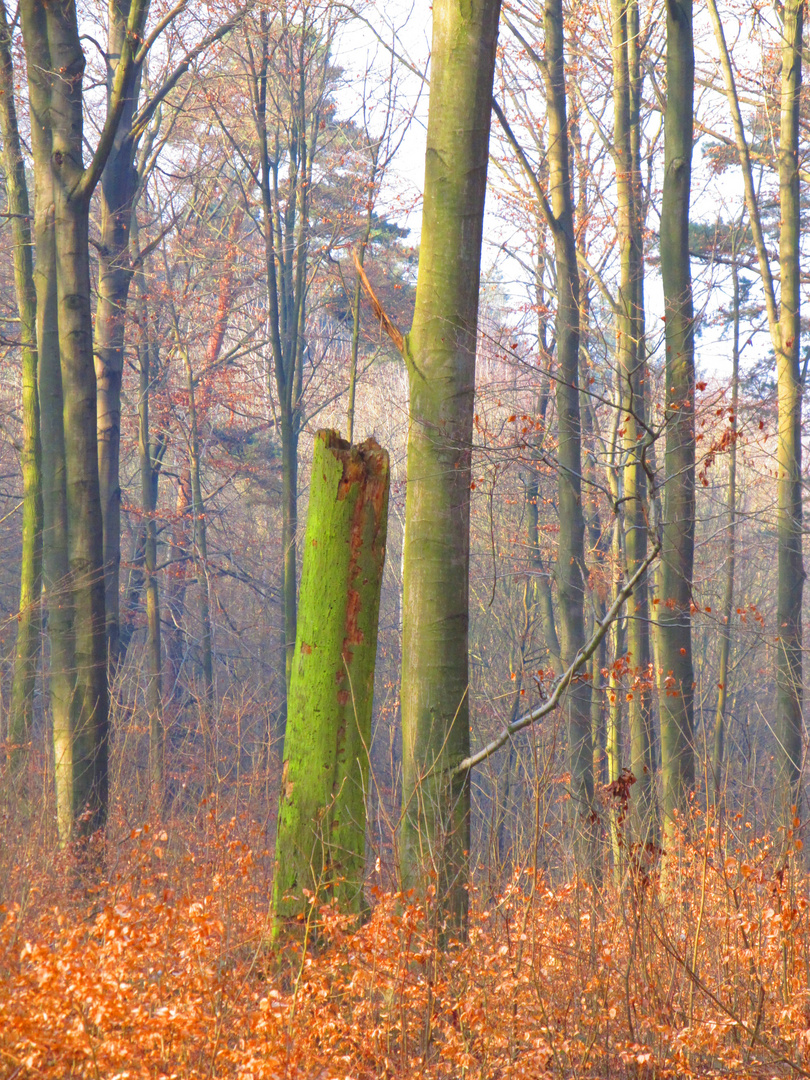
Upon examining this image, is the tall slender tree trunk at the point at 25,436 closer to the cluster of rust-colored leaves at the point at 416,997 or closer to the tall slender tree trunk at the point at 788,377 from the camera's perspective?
the cluster of rust-colored leaves at the point at 416,997

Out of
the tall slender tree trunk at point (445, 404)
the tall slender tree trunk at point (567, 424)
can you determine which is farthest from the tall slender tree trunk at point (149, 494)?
the tall slender tree trunk at point (445, 404)

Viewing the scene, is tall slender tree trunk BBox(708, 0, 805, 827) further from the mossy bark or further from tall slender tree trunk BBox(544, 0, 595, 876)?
the mossy bark

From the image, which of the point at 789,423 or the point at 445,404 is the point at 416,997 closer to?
the point at 445,404

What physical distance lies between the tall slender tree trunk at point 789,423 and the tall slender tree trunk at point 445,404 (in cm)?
652

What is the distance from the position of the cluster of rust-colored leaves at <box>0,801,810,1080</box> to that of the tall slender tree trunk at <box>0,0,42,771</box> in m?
6.45

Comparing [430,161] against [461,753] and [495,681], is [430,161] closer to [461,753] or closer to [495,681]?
[461,753]

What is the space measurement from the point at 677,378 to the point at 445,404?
13.1 ft

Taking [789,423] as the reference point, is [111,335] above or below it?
above

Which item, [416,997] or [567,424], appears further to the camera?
[567,424]

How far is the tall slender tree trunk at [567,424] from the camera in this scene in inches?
366

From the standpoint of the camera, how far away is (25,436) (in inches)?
424

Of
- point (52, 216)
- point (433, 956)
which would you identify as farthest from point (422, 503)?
point (52, 216)

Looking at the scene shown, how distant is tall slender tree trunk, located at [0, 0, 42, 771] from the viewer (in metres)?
9.71

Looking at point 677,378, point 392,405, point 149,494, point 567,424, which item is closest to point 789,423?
point 567,424
